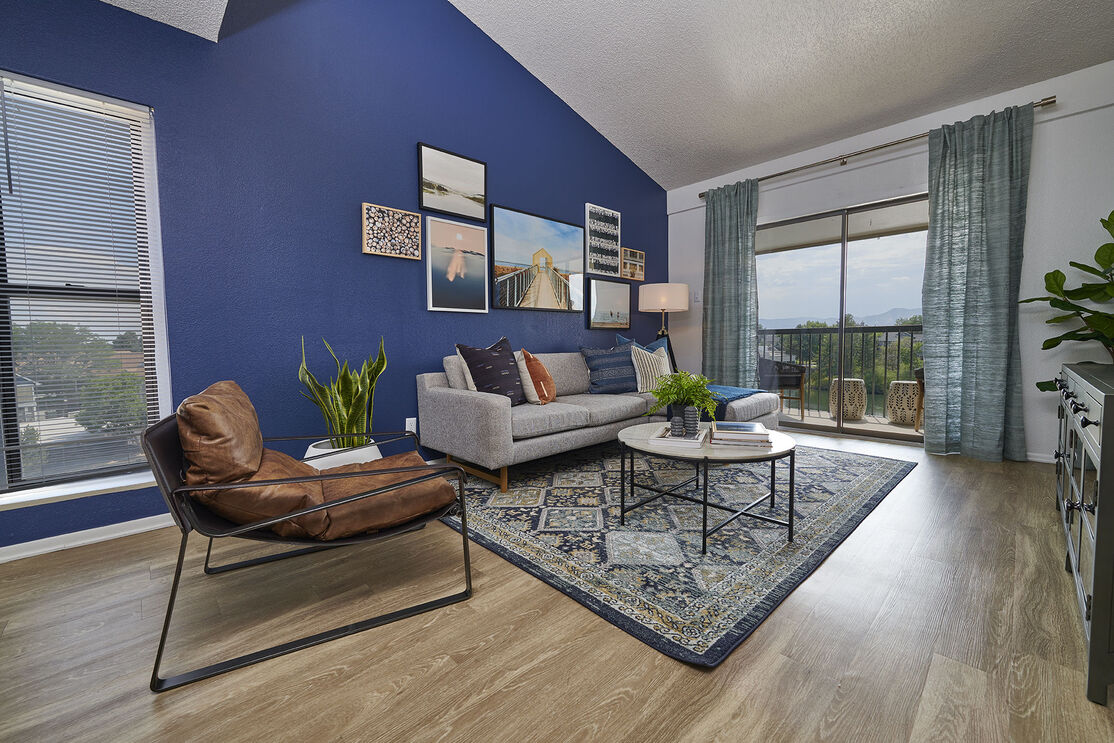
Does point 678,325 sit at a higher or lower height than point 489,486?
higher

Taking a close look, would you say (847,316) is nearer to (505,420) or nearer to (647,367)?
(647,367)

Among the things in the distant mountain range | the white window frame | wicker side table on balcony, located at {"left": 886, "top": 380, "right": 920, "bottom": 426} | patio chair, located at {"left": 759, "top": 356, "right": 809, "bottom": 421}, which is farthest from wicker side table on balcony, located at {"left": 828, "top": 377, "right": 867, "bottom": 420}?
the white window frame

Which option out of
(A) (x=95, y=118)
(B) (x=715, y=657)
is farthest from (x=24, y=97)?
(B) (x=715, y=657)

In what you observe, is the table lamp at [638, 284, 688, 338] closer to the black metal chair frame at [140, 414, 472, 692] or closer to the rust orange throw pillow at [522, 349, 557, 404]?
the rust orange throw pillow at [522, 349, 557, 404]

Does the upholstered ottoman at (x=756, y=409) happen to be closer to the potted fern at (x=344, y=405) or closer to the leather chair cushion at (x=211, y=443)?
the potted fern at (x=344, y=405)

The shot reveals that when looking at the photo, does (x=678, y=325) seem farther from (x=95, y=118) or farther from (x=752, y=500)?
(x=95, y=118)

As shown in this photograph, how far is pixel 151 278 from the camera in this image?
2324 millimetres

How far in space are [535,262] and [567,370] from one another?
969 mm

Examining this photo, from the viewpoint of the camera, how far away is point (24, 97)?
202 centimetres

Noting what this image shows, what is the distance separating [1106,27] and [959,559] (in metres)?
3.40

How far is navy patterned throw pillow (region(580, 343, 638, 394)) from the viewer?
3947 mm

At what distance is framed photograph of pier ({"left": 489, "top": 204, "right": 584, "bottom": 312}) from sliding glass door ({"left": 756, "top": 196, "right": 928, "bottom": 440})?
2022 mm

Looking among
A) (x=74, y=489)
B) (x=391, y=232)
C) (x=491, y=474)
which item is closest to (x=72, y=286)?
(x=74, y=489)

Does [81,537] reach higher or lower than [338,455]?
lower
